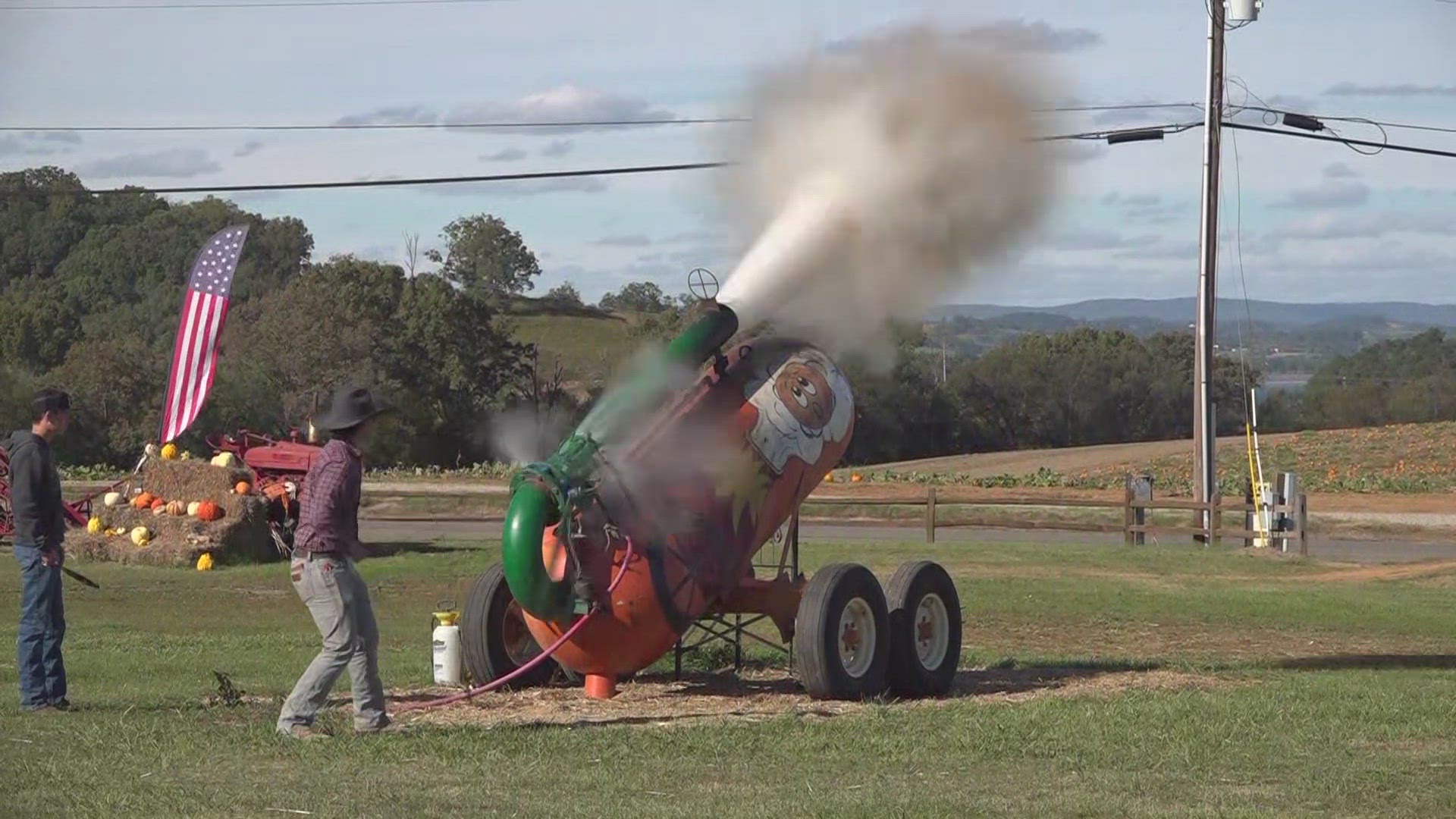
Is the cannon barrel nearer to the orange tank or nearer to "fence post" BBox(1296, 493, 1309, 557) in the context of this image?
the orange tank

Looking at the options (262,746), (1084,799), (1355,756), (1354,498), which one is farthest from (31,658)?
(1354,498)

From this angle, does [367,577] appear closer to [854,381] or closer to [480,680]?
[854,381]

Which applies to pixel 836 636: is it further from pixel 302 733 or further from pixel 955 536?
pixel 955 536

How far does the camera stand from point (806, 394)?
14625mm

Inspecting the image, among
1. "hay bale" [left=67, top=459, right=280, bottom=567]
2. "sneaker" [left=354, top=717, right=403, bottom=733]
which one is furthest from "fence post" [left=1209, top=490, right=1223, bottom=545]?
"sneaker" [left=354, top=717, right=403, bottom=733]

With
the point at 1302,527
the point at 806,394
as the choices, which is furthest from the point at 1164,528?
the point at 806,394

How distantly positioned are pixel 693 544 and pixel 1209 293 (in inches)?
991

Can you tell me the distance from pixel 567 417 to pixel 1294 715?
5923 mm

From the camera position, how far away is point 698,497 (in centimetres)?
1359

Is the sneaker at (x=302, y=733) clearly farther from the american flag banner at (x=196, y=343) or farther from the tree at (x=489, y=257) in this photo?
the tree at (x=489, y=257)

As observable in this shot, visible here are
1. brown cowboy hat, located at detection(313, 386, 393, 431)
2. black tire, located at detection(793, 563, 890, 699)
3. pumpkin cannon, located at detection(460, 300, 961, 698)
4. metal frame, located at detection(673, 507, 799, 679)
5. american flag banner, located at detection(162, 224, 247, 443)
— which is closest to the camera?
brown cowboy hat, located at detection(313, 386, 393, 431)

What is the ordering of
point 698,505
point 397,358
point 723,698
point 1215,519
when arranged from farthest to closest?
point 397,358
point 1215,519
point 723,698
point 698,505

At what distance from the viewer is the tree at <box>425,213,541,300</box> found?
9175 cm

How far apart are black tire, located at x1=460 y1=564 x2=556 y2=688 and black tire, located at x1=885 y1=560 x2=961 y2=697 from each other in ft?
8.84
